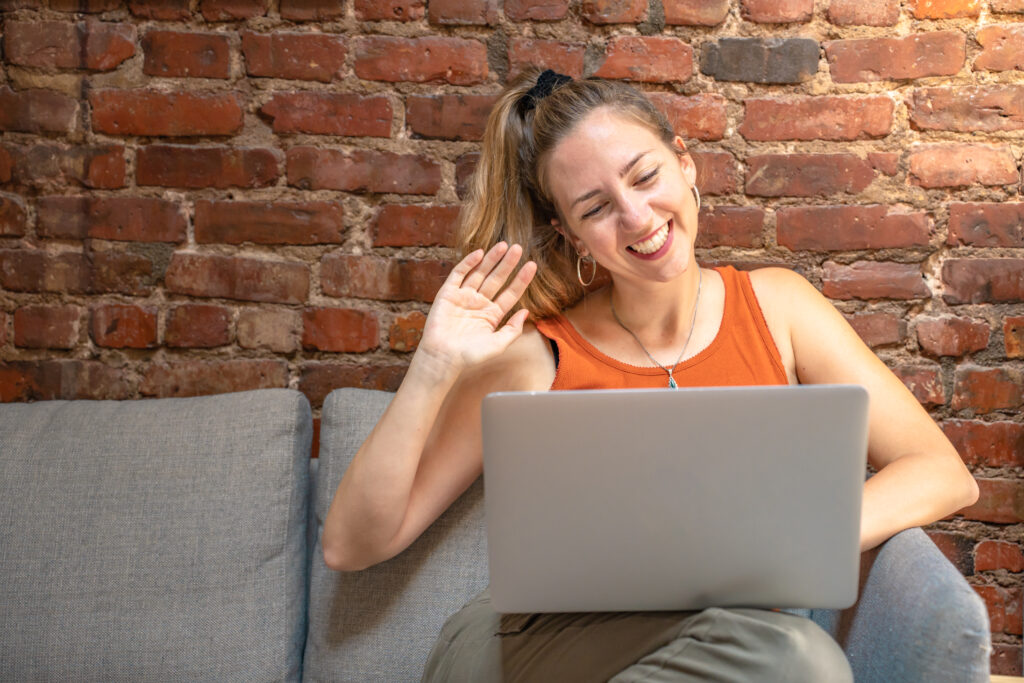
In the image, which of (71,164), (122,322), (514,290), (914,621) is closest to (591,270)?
Result: (514,290)

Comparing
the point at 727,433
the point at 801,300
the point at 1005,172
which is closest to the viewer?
the point at 727,433

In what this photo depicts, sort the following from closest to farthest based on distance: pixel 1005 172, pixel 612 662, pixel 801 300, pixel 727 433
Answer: pixel 727 433
pixel 612 662
pixel 801 300
pixel 1005 172

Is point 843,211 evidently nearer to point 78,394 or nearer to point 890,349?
point 890,349

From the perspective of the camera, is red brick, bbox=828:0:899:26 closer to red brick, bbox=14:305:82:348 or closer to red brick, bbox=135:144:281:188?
red brick, bbox=135:144:281:188

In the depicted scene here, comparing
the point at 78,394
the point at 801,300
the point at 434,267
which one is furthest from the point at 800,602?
the point at 78,394

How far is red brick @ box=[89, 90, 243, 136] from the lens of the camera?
1.57 m

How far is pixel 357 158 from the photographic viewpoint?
1581 mm

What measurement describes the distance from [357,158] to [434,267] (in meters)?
0.26

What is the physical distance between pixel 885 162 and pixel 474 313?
0.88 m

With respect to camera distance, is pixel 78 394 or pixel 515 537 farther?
pixel 78 394

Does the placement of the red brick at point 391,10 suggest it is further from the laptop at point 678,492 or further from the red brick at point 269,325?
the laptop at point 678,492

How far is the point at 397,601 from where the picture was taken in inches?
51.6

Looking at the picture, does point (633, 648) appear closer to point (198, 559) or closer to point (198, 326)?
point (198, 559)

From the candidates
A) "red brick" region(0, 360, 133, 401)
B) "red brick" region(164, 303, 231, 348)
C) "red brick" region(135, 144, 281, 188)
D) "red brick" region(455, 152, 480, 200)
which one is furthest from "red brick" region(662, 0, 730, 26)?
"red brick" region(0, 360, 133, 401)
